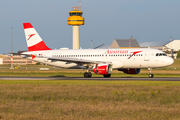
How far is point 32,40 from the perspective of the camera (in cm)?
4678

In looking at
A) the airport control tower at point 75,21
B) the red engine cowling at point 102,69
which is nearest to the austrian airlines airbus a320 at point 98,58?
the red engine cowling at point 102,69

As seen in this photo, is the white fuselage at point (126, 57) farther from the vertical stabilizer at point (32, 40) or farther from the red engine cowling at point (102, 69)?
the vertical stabilizer at point (32, 40)

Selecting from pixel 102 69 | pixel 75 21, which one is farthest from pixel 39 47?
pixel 75 21

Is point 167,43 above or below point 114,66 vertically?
above

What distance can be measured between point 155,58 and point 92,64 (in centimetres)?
886


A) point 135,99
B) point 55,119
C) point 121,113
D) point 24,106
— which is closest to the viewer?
point 55,119

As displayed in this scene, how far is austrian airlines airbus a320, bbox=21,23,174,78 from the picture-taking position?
39203mm

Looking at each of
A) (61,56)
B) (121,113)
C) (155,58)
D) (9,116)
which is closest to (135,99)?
(121,113)

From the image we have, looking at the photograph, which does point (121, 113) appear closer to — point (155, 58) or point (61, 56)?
point (155, 58)

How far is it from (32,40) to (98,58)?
471 inches

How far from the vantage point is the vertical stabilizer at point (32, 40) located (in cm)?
4662

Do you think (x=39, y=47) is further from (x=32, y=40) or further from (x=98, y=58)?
(x=98, y=58)

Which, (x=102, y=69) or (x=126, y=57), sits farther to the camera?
(x=126, y=57)

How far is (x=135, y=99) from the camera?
720 inches
